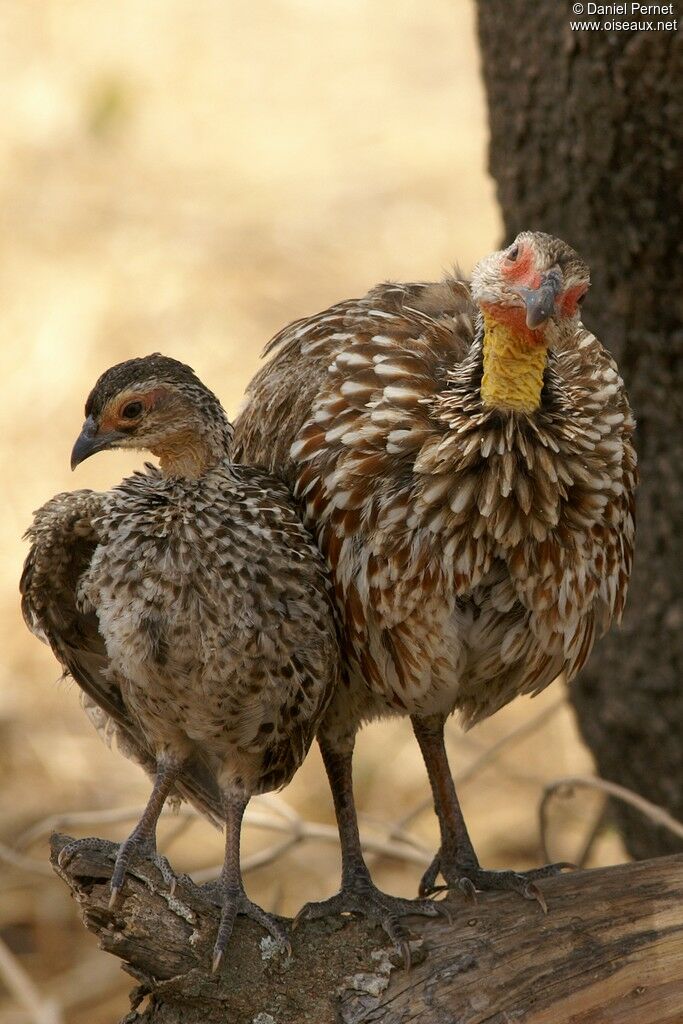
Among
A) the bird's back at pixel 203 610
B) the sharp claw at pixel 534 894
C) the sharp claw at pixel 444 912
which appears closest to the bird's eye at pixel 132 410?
the bird's back at pixel 203 610

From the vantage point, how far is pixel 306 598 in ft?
10.1

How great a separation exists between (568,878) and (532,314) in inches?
56.9

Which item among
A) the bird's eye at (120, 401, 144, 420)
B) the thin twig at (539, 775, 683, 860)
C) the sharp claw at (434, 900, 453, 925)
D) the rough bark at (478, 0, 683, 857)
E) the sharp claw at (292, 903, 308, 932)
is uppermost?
the rough bark at (478, 0, 683, 857)

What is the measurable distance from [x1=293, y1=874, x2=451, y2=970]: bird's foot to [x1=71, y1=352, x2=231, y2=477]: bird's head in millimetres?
1097

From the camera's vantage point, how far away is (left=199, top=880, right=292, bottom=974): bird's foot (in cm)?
Answer: 300

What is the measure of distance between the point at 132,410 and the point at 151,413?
4 centimetres

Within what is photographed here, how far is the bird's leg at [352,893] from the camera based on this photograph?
128 inches

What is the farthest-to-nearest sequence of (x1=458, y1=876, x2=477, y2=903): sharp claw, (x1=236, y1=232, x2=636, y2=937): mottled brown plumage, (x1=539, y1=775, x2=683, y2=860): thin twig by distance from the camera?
(x1=539, y1=775, x2=683, y2=860): thin twig
(x1=458, y1=876, x2=477, y2=903): sharp claw
(x1=236, y1=232, x2=636, y2=937): mottled brown plumage

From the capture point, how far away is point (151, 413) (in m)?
2.99

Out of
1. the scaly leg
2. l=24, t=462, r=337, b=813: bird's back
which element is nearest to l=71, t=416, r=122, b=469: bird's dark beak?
l=24, t=462, r=337, b=813: bird's back

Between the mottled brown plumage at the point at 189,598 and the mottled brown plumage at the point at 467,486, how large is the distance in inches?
5.8

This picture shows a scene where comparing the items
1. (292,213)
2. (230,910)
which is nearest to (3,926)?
(230,910)

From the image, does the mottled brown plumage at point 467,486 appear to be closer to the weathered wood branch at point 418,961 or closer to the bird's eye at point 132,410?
the weathered wood branch at point 418,961

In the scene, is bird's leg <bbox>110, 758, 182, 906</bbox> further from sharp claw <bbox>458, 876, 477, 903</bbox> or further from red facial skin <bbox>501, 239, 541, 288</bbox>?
red facial skin <bbox>501, 239, 541, 288</bbox>
